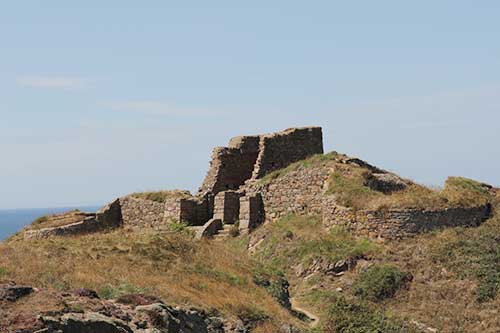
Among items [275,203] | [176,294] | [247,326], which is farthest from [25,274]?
[275,203]

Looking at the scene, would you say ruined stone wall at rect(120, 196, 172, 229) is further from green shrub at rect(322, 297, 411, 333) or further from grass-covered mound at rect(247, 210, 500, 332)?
green shrub at rect(322, 297, 411, 333)

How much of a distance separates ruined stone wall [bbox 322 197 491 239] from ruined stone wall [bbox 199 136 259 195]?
8.11 metres

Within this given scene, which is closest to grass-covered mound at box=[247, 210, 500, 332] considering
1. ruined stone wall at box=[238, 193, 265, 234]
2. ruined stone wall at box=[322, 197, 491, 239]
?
ruined stone wall at box=[322, 197, 491, 239]

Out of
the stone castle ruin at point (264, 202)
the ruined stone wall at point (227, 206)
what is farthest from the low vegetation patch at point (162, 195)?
the ruined stone wall at point (227, 206)

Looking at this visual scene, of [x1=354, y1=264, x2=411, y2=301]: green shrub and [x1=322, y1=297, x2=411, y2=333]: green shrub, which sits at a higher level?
[x1=354, y1=264, x2=411, y2=301]: green shrub

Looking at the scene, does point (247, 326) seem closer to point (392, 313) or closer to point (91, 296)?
point (91, 296)

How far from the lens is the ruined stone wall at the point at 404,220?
28.9 metres

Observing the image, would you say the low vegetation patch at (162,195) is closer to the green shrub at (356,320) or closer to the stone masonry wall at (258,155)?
the stone masonry wall at (258,155)

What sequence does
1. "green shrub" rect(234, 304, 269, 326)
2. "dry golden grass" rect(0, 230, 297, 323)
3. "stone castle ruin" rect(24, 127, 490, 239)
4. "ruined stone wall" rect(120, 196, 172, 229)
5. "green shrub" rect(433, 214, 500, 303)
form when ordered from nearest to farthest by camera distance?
"dry golden grass" rect(0, 230, 297, 323), "green shrub" rect(234, 304, 269, 326), "green shrub" rect(433, 214, 500, 303), "stone castle ruin" rect(24, 127, 490, 239), "ruined stone wall" rect(120, 196, 172, 229)

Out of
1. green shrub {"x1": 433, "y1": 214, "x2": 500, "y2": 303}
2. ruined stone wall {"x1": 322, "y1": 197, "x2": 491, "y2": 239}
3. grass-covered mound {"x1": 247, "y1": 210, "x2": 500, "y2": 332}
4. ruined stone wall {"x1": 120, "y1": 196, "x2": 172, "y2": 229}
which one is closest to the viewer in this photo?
grass-covered mound {"x1": 247, "y1": 210, "x2": 500, "y2": 332}

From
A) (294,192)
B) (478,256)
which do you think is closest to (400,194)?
(478,256)

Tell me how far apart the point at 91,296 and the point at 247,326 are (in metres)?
4.81

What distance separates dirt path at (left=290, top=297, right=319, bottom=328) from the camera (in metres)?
23.9

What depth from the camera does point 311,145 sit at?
3759 cm
